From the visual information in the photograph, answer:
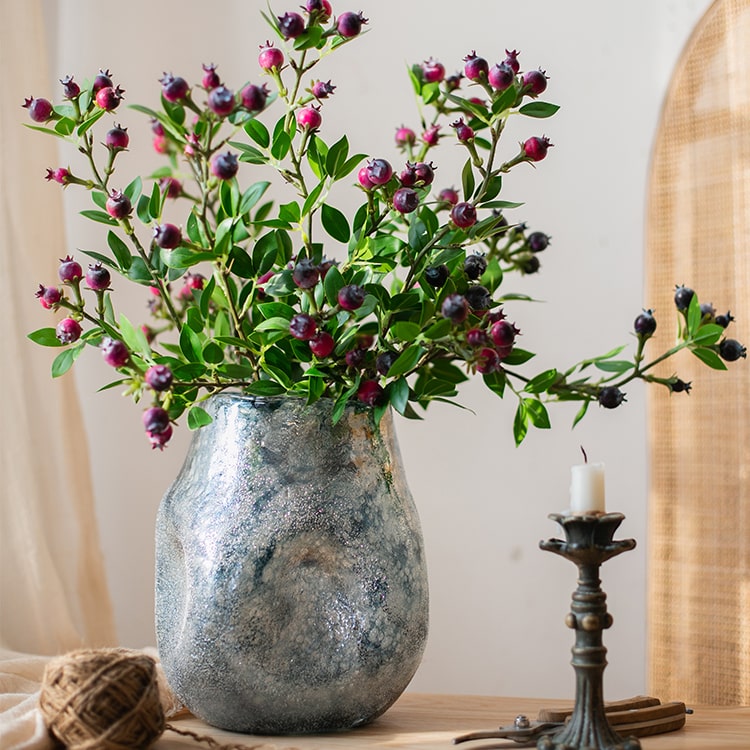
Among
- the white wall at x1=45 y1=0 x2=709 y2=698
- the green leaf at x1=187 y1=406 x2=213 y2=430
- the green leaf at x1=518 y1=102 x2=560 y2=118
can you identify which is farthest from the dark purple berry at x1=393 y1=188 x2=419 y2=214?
the white wall at x1=45 y1=0 x2=709 y2=698

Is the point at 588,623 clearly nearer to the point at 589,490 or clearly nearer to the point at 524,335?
the point at 589,490

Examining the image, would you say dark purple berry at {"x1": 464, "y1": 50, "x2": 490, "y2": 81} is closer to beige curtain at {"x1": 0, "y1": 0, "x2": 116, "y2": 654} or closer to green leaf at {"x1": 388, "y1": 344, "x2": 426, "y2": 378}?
green leaf at {"x1": 388, "y1": 344, "x2": 426, "y2": 378}

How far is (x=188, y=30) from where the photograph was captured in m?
1.47

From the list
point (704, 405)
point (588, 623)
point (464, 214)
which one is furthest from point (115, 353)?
point (704, 405)

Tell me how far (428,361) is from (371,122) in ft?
2.47

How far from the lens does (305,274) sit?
688 millimetres

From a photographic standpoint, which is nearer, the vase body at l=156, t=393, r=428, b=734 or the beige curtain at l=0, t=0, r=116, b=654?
the vase body at l=156, t=393, r=428, b=734

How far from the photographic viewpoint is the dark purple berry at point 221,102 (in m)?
0.63

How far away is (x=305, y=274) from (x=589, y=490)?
251 millimetres

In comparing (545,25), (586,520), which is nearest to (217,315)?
(586,520)

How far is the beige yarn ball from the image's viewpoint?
2.22ft

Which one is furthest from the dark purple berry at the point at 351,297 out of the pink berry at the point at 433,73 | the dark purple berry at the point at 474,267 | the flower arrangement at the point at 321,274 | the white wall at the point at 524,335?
the white wall at the point at 524,335

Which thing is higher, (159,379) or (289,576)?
(159,379)

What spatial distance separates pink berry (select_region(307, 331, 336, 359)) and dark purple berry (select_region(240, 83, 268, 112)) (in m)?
0.16
